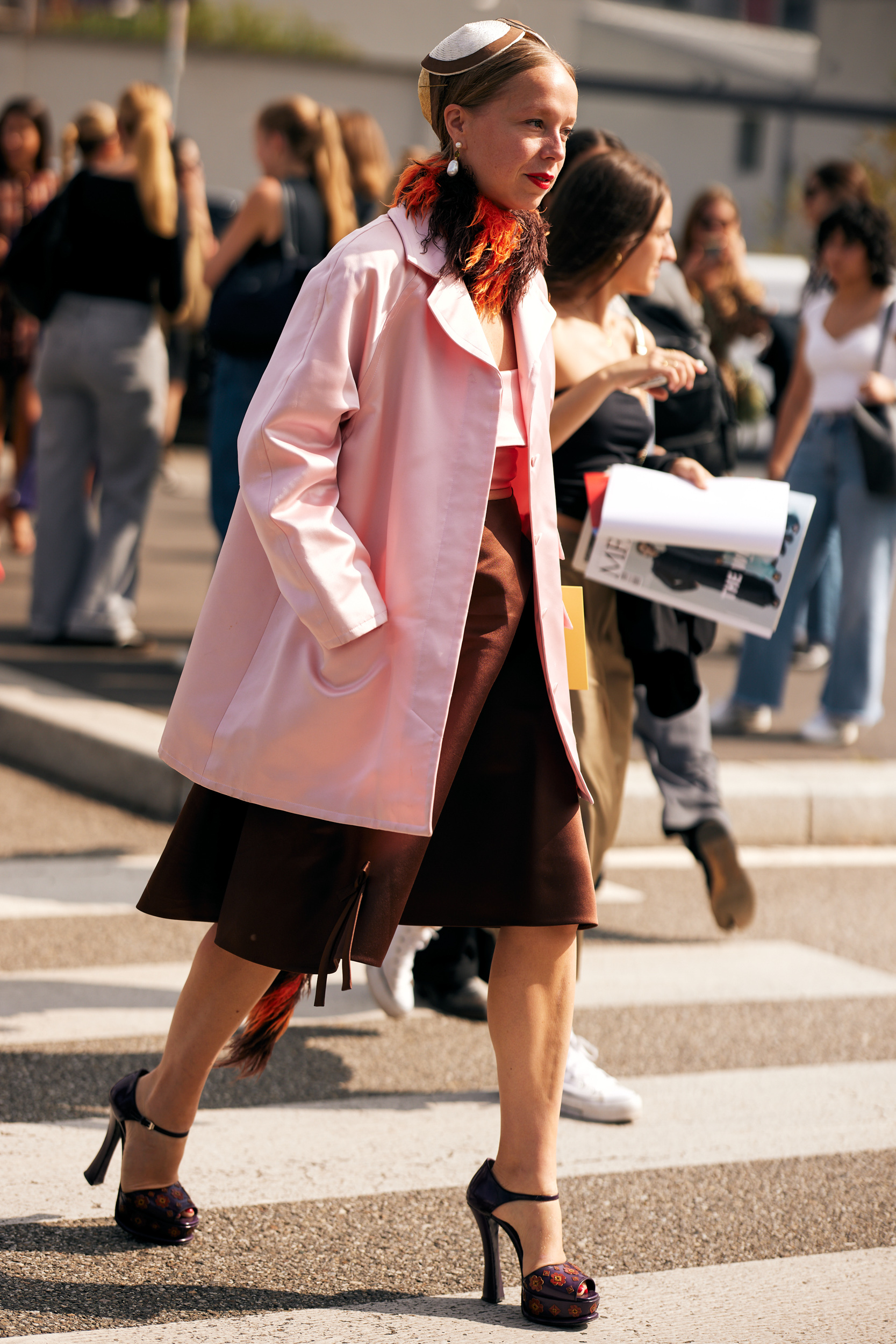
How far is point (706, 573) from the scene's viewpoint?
3.62 m

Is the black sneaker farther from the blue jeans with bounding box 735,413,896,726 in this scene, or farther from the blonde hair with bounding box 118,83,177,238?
the blonde hair with bounding box 118,83,177,238

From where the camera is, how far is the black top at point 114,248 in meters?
→ 7.11

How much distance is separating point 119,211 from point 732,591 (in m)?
4.29

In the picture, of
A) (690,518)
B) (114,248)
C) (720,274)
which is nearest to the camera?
(690,518)

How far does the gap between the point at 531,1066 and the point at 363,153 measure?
535 centimetres

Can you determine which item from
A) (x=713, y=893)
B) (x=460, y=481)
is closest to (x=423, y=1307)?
(x=460, y=481)

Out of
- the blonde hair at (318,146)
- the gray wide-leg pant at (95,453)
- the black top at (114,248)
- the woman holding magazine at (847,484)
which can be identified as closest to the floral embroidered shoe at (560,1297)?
the woman holding magazine at (847,484)

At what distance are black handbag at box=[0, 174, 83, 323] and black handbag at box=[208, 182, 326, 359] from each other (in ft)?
3.23

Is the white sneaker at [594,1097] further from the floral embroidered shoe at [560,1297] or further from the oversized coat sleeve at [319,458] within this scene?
the oversized coat sleeve at [319,458]

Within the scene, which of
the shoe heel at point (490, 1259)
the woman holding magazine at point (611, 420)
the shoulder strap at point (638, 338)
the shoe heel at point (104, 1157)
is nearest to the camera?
the shoe heel at point (490, 1259)

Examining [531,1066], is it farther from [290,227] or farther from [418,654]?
[290,227]

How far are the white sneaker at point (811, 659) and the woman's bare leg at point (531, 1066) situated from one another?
20.4 feet

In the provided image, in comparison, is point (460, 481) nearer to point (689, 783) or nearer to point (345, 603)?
point (345, 603)

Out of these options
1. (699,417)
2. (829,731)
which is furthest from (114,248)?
(699,417)
